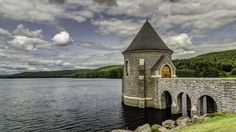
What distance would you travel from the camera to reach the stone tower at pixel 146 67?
3381cm

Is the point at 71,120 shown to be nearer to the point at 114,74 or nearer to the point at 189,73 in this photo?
the point at 189,73

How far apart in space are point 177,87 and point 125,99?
1036 centimetres

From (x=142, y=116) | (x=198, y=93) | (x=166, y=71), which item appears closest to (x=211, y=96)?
(x=198, y=93)

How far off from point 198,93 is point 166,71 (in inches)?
382

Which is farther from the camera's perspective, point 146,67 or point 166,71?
point 166,71

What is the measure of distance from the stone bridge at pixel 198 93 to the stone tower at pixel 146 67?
3.95 ft

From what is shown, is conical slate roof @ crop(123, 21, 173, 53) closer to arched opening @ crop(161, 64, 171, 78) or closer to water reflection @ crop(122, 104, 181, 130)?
arched opening @ crop(161, 64, 171, 78)

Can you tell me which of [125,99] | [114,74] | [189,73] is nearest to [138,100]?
[125,99]

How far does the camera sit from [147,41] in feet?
114

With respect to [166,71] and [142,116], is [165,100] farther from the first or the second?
[142,116]

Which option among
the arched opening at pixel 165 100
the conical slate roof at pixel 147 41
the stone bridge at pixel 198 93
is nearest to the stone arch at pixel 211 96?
the stone bridge at pixel 198 93

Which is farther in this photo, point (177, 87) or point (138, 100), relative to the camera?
point (138, 100)

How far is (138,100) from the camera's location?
34094 mm

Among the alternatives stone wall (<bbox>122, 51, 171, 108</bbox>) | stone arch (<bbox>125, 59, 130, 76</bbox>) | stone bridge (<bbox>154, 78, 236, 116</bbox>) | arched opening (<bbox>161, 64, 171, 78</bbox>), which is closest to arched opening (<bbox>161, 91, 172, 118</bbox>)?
stone bridge (<bbox>154, 78, 236, 116</bbox>)
